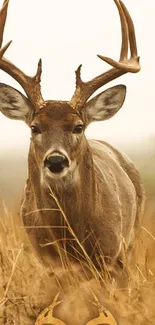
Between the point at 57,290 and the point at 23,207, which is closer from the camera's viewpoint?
the point at 57,290

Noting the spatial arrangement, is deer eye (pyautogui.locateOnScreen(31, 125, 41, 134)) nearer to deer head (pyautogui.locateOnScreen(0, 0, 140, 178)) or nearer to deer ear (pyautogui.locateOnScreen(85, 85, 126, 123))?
deer head (pyautogui.locateOnScreen(0, 0, 140, 178))

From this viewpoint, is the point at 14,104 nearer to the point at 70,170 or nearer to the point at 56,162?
the point at 70,170

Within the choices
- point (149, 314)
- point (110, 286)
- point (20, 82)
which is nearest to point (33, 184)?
point (20, 82)

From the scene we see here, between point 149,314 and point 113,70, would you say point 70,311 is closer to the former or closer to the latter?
point 149,314

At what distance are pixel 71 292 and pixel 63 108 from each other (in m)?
1.53

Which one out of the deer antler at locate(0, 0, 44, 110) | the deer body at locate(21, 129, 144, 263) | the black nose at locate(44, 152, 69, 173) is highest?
the deer antler at locate(0, 0, 44, 110)

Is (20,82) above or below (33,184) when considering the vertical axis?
above

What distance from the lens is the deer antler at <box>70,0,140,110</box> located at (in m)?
6.26

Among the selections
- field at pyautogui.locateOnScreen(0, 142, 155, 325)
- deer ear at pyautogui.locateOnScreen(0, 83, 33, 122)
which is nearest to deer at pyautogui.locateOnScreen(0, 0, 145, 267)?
deer ear at pyautogui.locateOnScreen(0, 83, 33, 122)

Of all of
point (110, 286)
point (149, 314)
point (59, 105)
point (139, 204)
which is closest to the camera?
point (149, 314)

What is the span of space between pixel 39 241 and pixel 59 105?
115cm

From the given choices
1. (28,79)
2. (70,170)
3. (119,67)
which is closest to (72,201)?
(70,170)

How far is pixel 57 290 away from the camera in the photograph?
5.27m

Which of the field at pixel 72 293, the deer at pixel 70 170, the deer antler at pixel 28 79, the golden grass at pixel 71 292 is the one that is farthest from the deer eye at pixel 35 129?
the golden grass at pixel 71 292
